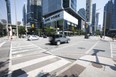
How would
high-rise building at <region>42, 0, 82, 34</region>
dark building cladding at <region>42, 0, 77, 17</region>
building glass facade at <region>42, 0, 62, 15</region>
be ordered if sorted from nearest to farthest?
high-rise building at <region>42, 0, 82, 34</region> → dark building cladding at <region>42, 0, 77, 17</region> → building glass facade at <region>42, 0, 62, 15</region>

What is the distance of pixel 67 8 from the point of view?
95.4 m

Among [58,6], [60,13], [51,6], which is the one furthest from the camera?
[51,6]

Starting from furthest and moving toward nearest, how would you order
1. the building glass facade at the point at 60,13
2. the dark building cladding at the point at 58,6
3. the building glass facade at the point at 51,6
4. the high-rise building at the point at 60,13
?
the building glass facade at the point at 51,6 → the dark building cladding at the point at 58,6 → the building glass facade at the point at 60,13 → the high-rise building at the point at 60,13

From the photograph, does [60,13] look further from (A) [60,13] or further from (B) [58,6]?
(B) [58,6]

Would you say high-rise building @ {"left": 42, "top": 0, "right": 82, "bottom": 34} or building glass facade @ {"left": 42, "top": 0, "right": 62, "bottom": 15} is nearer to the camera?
high-rise building @ {"left": 42, "top": 0, "right": 82, "bottom": 34}

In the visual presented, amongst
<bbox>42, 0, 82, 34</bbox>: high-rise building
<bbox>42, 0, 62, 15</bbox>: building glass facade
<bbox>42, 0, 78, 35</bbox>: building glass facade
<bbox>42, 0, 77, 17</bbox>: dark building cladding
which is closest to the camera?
<bbox>42, 0, 82, 34</bbox>: high-rise building

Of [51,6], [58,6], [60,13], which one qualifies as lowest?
[60,13]

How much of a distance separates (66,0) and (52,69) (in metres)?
95.6

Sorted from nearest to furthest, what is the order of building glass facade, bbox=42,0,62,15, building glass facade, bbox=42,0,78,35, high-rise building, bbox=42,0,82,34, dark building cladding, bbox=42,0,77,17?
high-rise building, bbox=42,0,82,34, building glass facade, bbox=42,0,78,35, dark building cladding, bbox=42,0,77,17, building glass facade, bbox=42,0,62,15

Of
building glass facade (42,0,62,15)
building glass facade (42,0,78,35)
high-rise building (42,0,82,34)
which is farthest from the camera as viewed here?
building glass facade (42,0,62,15)

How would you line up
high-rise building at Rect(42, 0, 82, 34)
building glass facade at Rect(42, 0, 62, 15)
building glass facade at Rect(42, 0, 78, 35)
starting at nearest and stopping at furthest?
1. high-rise building at Rect(42, 0, 82, 34)
2. building glass facade at Rect(42, 0, 78, 35)
3. building glass facade at Rect(42, 0, 62, 15)

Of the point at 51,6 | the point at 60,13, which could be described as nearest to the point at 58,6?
the point at 60,13

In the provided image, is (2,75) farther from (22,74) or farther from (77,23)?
A: (77,23)

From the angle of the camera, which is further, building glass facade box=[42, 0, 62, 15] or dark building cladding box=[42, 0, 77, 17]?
building glass facade box=[42, 0, 62, 15]
